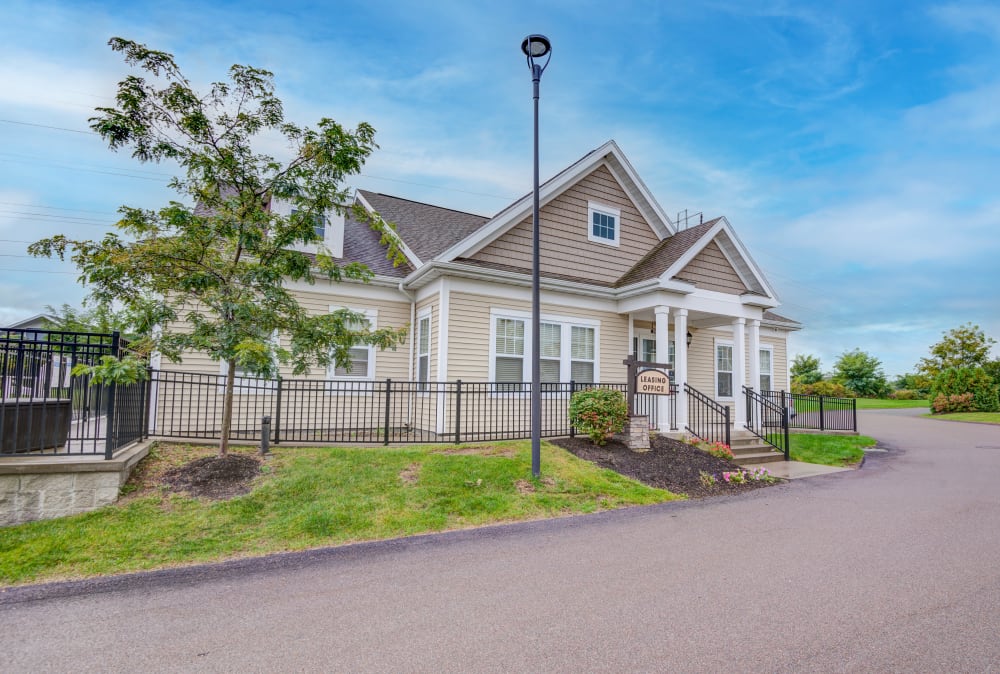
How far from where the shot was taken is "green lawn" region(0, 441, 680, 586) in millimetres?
5246

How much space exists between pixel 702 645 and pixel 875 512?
5742mm

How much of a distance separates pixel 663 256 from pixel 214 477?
38.5 ft

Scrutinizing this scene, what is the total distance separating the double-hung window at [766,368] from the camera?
61.1 feet

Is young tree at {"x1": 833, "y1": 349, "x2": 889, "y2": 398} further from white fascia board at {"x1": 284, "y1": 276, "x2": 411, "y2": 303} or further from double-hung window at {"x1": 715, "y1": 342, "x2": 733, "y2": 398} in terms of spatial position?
white fascia board at {"x1": 284, "y1": 276, "x2": 411, "y2": 303}

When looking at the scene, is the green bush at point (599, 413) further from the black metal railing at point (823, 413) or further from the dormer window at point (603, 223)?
the black metal railing at point (823, 413)

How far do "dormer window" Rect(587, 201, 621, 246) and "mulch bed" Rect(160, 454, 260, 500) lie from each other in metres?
10.3

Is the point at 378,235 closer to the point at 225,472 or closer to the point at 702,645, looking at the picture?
the point at 225,472

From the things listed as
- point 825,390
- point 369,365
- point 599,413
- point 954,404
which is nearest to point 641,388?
point 599,413

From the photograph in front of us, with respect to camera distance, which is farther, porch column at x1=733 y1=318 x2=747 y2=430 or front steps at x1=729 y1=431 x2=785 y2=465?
porch column at x1=733 y1=318 x2=747 y2=430

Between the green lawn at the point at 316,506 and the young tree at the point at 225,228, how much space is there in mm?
1421

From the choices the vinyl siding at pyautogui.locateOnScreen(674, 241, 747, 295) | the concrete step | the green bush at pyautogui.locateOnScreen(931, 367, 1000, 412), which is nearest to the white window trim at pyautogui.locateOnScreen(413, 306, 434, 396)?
the vinyl siding at pyautogui.locateOnScreen(674, 241, 747, 295)

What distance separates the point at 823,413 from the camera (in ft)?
59.9

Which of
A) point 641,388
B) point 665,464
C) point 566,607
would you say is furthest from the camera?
point 641,388

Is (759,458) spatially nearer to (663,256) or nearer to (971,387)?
(663,256)
